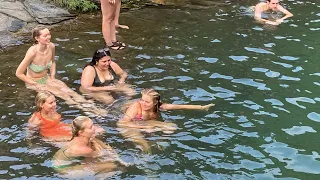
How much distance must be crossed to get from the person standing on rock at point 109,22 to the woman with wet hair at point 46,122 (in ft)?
11.4

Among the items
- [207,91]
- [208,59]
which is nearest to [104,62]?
[207,91]

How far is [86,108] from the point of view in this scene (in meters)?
7.61

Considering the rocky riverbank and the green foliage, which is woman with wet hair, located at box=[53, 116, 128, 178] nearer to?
the rocky riverbank

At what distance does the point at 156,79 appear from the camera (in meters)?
8.79

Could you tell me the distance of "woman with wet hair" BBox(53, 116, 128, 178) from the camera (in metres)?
5.88

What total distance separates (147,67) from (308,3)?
7145 mm

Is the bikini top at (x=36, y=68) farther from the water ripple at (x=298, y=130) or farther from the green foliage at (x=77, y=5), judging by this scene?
the green foliage at (x=77, y=5)

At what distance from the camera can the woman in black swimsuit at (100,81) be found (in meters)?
8.16

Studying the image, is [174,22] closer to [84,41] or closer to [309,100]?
[84,41]

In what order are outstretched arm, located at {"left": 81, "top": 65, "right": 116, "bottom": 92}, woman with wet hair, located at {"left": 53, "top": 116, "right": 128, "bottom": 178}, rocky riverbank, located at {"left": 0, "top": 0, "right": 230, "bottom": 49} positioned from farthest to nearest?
1. rocky riverbank, located at {"left": 0, "top": 0, "right": 230, "bottom": 49}
2. outstretched arm, located at {"left": 81, "top": 65, "right": 116, "bottom": 92}
3. woman with wet hair, located at {"left": 53, "top": 116, "right": 128, "bottom": 178}

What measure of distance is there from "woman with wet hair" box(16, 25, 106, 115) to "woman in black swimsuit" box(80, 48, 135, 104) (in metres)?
0.27

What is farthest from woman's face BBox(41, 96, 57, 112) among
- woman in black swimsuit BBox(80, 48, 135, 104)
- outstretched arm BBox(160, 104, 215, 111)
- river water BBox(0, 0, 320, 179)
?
outstretched arm BBox(160, 104, 215, 111)

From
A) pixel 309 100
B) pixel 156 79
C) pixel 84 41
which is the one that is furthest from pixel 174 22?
pixel 309 100

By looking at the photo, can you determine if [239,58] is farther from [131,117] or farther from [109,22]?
[131,117]
